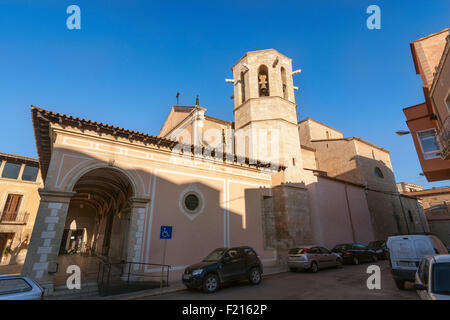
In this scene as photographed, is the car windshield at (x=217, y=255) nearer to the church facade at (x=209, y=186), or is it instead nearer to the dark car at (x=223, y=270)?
the dark car at (x=223, y=270)

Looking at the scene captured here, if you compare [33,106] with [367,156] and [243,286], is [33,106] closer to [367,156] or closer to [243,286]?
[243,286]

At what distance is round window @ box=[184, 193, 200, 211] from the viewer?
11.9m

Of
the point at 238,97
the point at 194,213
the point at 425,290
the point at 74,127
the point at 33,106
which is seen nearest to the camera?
the point at 425,290

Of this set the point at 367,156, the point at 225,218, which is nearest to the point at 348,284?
the point at 225,218

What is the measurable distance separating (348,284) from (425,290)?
195 inches

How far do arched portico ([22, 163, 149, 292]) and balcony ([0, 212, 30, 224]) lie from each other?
3573 mm

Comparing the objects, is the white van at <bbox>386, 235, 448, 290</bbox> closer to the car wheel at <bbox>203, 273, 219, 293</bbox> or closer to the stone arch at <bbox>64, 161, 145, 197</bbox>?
the car wheel at <bbox>203, 273, 219, 293</bbox>

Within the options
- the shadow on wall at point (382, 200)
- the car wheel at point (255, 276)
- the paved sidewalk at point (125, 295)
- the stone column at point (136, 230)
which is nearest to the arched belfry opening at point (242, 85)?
the stone column at point (136, 230)

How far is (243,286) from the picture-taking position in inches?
355


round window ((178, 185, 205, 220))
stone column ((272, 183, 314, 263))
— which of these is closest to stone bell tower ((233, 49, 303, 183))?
stone column ((272, 183, 314, 263))

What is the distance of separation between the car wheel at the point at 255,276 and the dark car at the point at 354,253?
805cm

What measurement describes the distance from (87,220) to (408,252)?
25167 millimetres

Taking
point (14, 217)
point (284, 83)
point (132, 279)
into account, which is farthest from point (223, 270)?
point (14, 217)

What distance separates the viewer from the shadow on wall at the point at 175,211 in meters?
10.2
